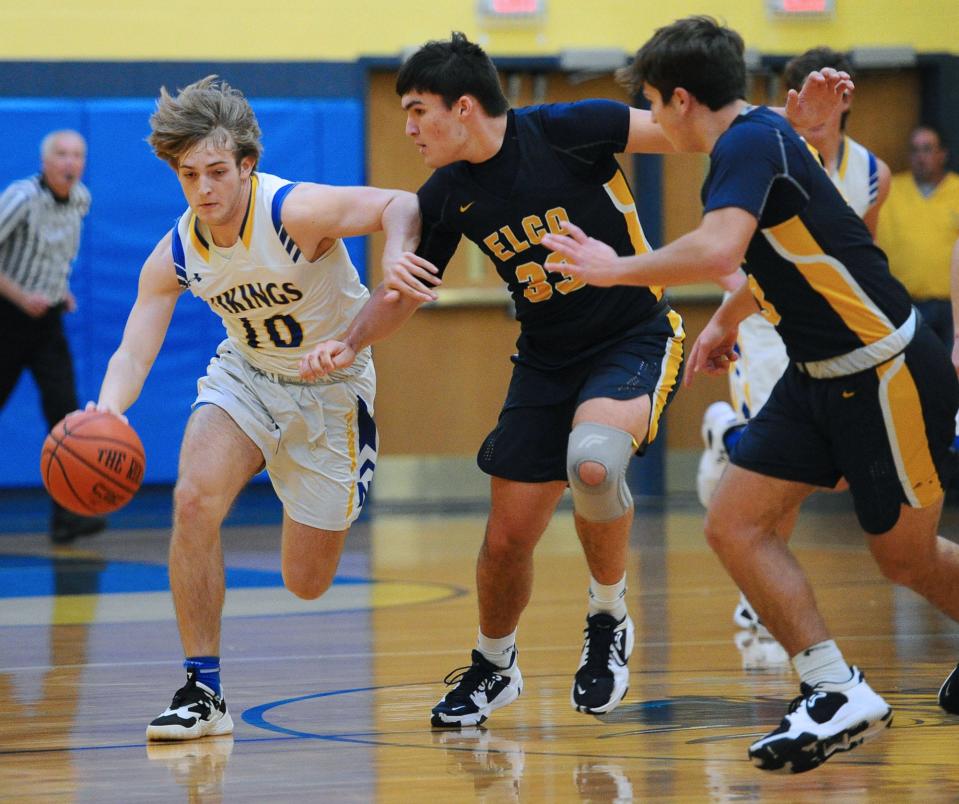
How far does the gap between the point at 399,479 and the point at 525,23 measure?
10.2 feet

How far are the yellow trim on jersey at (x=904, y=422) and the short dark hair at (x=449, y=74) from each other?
1256mm

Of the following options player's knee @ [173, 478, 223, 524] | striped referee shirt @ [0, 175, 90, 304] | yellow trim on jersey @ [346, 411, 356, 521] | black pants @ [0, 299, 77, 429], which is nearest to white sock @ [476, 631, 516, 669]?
yellow trim on jersey @ [346, 411, 356, 521]

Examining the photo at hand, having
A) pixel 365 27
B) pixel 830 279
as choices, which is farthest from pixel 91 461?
pixel 365 27

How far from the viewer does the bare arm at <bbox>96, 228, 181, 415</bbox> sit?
4246mm

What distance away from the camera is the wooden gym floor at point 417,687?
3.36 m

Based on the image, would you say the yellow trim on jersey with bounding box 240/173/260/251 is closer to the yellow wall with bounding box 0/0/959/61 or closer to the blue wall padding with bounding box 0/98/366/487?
the blue wall padding with bounding box 0/98/366/487

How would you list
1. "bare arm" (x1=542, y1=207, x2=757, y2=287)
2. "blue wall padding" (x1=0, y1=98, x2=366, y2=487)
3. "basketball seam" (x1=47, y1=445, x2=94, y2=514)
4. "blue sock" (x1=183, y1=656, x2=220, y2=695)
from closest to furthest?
"bare arm" (x1=542, y1=207, x2=757, y2=287), "blue sock" (x1=183, y1=656, x2=220, y2=695), "basketball seam" (x1=47, y1=445, x2=94, y2=514), "blue wall padding" (x1=0, y1=98, x2=366, y2=487)

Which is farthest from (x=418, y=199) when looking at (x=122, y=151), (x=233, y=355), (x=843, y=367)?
(x=122, y=151)

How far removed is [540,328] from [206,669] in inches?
47.0

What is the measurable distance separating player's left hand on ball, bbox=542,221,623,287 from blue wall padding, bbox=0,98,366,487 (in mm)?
7045

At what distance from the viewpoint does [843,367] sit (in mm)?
3455

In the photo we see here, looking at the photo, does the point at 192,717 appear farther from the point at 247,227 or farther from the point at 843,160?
the point at 843,160

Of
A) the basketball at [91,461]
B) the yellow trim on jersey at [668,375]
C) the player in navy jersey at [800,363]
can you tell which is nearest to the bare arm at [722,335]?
the yellow trim on jersey at [668,375]

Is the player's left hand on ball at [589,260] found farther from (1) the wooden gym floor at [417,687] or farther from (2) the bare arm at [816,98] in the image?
(1) the wooden gym floor at [417,687]
